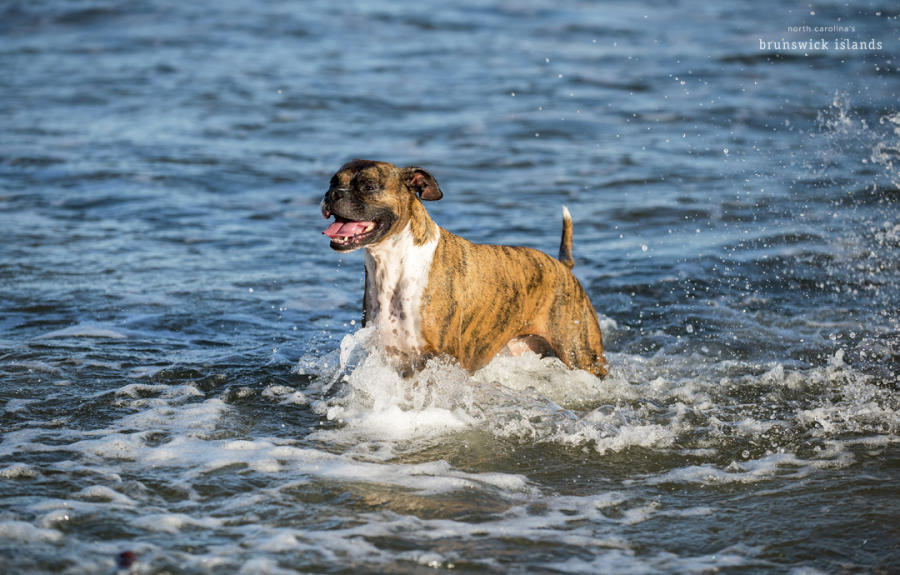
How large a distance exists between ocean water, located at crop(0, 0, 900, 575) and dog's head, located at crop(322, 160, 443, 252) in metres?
0.66

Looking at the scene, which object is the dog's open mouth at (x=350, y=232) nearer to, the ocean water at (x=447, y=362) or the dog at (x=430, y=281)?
the dog at (x=430, y=281)

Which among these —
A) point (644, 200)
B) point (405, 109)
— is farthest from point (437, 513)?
point (405, 109)

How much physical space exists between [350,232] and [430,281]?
552 millimetres

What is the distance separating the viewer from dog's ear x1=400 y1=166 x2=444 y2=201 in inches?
222

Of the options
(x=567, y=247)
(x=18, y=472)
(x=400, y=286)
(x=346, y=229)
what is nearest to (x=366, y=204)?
(x=346, y=229)

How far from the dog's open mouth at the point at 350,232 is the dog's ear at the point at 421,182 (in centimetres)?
36

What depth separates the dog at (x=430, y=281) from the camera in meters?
5.46

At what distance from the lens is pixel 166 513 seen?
463cm

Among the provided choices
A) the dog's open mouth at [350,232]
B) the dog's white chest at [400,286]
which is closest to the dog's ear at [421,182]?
the dog's white chest at [400,286]

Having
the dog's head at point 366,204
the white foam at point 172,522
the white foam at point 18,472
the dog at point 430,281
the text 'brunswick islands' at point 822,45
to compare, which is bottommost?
the white foam at point 172,522

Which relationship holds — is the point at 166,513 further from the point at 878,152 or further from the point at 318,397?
the point at 878,152

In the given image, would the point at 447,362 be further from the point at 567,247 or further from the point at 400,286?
the point at 567,247

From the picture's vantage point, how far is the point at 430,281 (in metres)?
5.68

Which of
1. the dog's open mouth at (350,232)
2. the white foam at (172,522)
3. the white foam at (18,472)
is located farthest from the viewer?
the dog's open mouth at (350,232)
